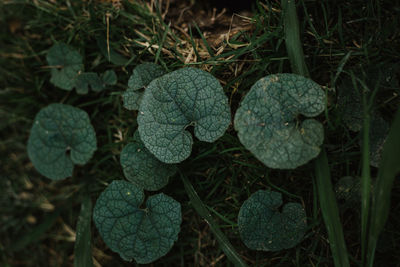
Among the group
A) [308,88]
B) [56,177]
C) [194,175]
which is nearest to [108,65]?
[56,177]

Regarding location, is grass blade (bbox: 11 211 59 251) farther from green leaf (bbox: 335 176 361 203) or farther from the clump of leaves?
green leaf (bbox: 335 176 361 203)

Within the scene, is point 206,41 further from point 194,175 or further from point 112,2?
point 194,175

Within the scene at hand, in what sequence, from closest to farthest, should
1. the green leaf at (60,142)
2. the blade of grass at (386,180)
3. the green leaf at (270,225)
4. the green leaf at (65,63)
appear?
the blade of grass at (386,180)
the green leaf at (270,225)
the green leaf at (60,142)
the green leaf at (65,63)

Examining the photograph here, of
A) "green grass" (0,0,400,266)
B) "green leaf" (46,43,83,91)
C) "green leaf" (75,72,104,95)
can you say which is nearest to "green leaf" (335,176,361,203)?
"green grass" (0,0,400,266)

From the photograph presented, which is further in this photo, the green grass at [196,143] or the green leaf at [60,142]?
the green leaf at [60,142]

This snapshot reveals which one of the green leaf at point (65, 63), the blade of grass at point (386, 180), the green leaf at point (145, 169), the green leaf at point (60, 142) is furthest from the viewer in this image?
the green leaf at point (65, 63)

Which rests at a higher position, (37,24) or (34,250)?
(37,24)

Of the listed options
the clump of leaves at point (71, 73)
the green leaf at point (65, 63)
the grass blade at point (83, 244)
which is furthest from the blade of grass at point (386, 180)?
the green leaf at point (65, 63)

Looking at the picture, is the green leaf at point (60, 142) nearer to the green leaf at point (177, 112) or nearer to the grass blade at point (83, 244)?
the grass blade at point (83, 244)
